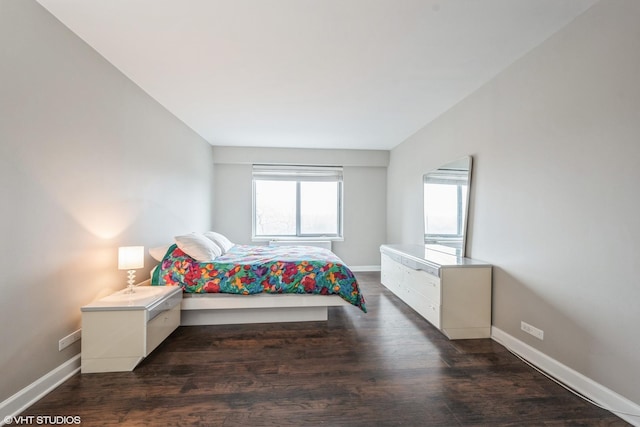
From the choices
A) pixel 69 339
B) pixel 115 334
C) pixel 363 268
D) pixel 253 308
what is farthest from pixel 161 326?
pixel 363 268

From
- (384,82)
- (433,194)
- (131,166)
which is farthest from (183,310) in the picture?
(433,194)

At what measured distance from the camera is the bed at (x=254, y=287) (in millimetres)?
2783

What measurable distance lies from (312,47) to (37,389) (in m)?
3.03

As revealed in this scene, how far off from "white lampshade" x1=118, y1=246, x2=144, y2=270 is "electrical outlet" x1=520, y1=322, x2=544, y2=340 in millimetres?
3264

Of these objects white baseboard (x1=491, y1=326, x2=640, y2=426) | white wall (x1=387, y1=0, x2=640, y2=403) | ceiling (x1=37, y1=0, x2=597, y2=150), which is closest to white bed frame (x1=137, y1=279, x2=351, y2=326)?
white baseboard (x1=491, y1=326, x2=640, y2=426)

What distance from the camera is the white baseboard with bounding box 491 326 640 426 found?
159cm

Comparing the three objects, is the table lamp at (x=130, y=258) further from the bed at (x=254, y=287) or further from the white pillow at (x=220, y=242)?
the white pillow at (x=220, y=242)

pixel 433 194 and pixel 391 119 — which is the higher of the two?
pixel 391 119

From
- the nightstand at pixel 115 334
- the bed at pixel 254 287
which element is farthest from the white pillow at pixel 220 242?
the nightstand at pixel 115 334

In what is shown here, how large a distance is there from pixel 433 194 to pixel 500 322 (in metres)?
1.79

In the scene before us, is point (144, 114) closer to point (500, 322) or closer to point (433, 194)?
point (433, 194)

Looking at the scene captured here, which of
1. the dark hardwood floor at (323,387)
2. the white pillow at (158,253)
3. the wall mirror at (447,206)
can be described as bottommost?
the dark hardwood floor at (323,387)

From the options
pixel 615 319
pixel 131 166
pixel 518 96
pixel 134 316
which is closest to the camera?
pixel 615 319

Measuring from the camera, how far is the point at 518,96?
239 centimetres
